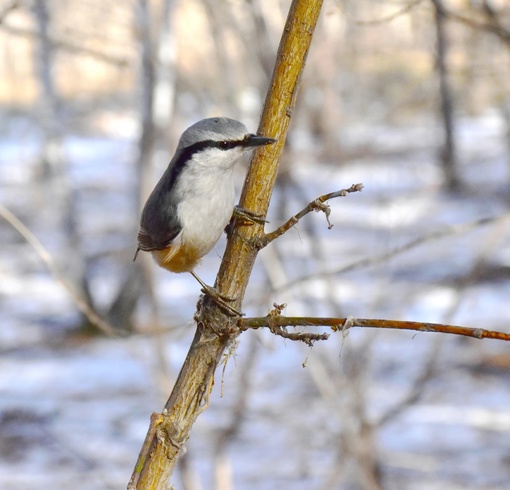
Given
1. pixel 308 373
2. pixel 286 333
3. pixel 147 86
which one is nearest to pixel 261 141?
pixel 286 333

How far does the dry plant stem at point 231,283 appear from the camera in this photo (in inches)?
50.9

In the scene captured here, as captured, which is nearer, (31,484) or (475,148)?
(31,484)

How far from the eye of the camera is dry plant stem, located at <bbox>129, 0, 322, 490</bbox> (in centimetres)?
129

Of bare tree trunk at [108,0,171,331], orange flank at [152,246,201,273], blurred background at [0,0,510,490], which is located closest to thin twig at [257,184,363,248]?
orange flank at [152,246,201,273]

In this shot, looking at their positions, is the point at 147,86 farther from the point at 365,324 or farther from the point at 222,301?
the point at 365,324

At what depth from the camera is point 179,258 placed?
6.37ft

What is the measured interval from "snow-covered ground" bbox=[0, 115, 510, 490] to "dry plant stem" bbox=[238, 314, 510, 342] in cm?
162

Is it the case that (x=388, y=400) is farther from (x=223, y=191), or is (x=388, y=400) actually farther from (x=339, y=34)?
(x=223, y=191)

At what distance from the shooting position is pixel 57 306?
29.6 ft

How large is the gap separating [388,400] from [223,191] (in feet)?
15.5

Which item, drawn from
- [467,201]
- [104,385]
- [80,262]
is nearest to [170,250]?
[104,385]

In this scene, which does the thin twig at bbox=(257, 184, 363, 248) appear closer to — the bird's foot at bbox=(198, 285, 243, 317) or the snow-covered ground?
the bird's foot at bbox=(198, 285, 243, 317)

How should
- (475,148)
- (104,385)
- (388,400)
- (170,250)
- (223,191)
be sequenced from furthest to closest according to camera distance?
(475,148) < (104,385) < (388,400) < (170,250) < (223,191)

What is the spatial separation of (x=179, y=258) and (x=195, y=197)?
192mm
